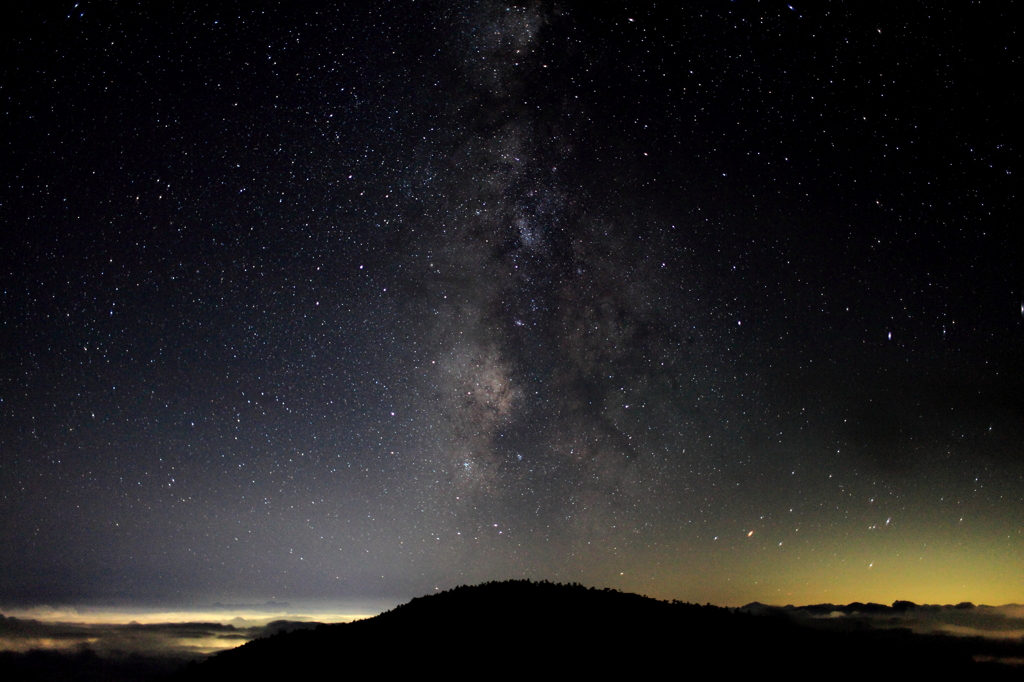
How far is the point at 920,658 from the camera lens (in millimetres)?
A: 16516

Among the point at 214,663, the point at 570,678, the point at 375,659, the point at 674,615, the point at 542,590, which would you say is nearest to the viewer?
the point at 570,678

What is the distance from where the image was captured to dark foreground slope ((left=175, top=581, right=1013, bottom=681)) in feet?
50.9

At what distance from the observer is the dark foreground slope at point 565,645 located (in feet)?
50.9

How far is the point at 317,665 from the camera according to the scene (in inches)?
708

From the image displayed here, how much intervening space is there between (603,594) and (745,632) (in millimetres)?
5349

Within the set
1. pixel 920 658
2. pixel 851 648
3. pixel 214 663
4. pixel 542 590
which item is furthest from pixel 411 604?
pixel 920 658

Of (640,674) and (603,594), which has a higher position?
(603,594)

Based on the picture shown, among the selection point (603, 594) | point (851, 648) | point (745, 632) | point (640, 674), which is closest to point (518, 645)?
point (640, 674)

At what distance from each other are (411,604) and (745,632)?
41.5ft

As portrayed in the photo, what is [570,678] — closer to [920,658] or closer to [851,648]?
[851,648]

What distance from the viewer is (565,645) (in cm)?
1678

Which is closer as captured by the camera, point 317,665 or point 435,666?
point 435,666

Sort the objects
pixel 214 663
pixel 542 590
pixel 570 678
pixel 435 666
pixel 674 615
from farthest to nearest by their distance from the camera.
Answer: pixel 542 590, pixel 214 663, pixel 674 615, pixel 435 666, pixel 570 678

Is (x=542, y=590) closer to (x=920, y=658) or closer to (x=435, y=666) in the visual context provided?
(x=435, y=666)
